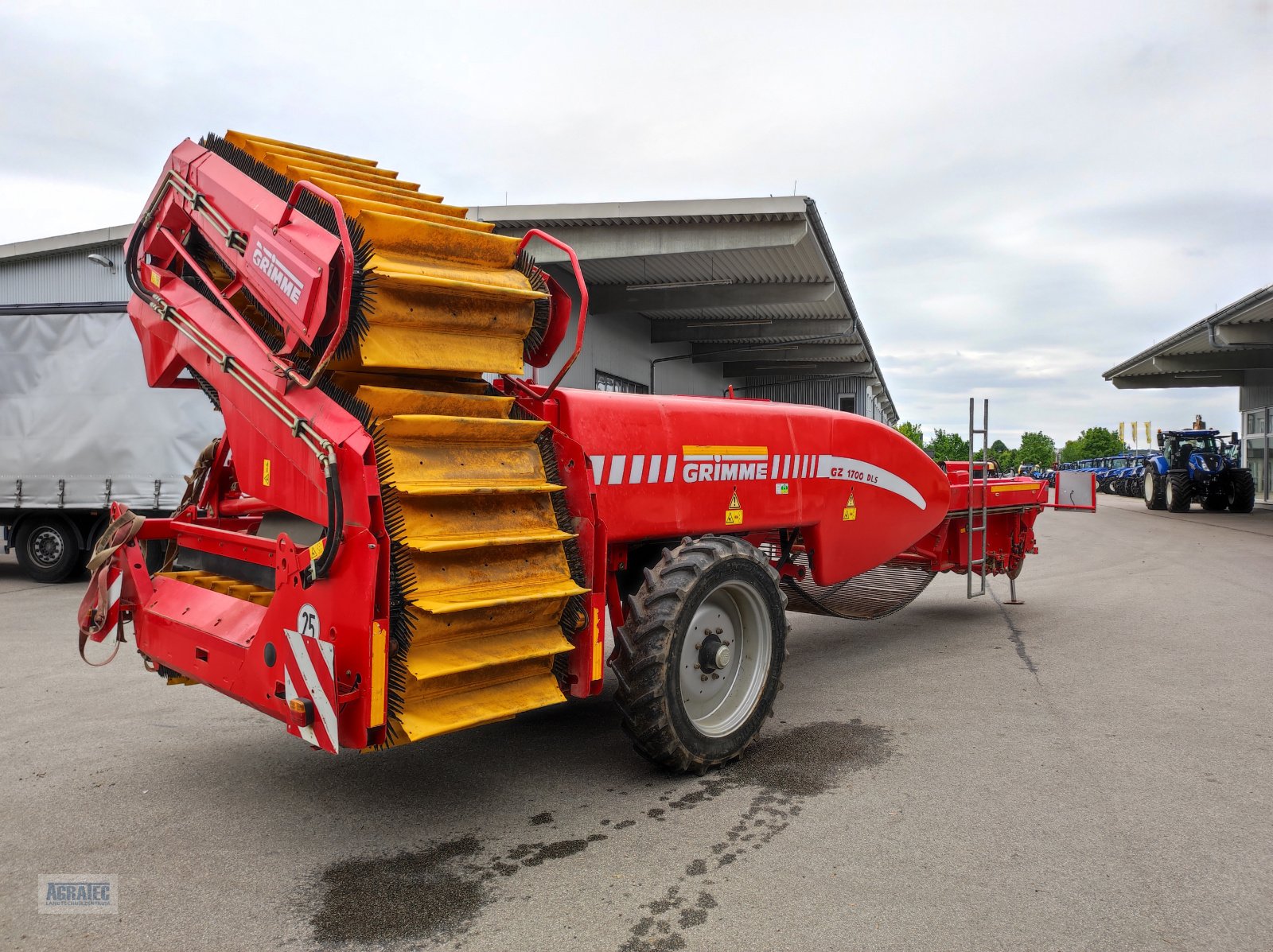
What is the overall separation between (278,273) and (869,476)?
3.99 meters

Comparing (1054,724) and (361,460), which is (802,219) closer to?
(1054,724)

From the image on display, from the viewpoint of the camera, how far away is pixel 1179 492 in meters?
25.8

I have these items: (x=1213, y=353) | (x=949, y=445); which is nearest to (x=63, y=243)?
(x=1213, y=353)

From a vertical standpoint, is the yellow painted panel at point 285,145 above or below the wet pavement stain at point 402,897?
above

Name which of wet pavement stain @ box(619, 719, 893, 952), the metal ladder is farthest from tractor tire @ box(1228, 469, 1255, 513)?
wet pavement stain @ box(619, 719, 893, 952)

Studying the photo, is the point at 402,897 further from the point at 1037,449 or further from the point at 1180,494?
the point at 1037,449

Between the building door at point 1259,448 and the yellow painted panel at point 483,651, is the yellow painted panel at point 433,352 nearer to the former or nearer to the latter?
the yellow painted panel at point 483,651

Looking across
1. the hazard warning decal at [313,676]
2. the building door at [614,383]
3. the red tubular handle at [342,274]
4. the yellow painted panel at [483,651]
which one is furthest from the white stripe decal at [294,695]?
the building door at [614,383]

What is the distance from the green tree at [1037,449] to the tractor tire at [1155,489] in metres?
68.5

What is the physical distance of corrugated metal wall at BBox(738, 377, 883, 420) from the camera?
1344 inches

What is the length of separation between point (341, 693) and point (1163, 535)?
18.4 m

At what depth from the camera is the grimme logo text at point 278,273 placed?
11.7 ft

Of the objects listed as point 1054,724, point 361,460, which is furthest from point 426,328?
point 1054,724

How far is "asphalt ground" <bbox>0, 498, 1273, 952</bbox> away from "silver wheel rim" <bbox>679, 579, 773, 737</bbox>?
0.95 ft
